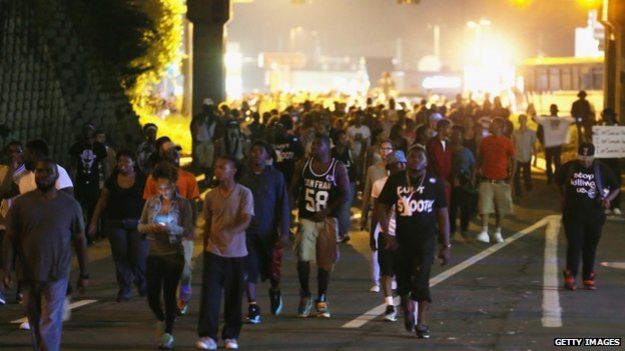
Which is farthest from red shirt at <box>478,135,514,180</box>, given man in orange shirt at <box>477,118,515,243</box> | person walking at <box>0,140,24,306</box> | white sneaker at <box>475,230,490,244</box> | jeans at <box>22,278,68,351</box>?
jeans at <box>22,278,68,351</box>

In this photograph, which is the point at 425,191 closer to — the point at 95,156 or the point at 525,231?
the point at 95,156

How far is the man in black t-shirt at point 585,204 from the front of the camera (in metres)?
13.8

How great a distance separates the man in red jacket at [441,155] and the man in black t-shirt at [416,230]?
6.92m

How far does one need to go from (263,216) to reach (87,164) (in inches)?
232

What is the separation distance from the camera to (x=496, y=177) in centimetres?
1889

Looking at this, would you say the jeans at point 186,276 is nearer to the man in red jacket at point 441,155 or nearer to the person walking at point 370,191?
the person walking at point 370,191

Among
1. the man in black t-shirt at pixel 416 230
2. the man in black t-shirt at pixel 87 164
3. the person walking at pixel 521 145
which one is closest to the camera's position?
the man in black t-shirt at pixel 416 230

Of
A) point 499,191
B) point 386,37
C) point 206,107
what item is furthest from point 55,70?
point 386,37

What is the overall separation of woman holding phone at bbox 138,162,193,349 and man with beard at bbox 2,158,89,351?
4.30 feet

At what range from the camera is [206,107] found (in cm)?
2658

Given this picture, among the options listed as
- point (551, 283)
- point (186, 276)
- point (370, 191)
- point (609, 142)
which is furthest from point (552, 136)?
point (186, 276)

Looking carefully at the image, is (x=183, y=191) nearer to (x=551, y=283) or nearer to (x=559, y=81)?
(x=551, y=283)

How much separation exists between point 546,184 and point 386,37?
14958 cm

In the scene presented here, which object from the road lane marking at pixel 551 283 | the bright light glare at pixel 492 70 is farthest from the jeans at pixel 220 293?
the bright light glare at pixel 492 70
